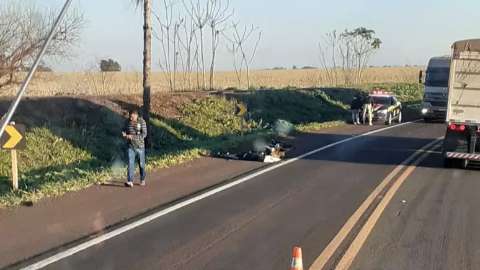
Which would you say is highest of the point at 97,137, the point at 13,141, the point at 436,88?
the point at 13,141

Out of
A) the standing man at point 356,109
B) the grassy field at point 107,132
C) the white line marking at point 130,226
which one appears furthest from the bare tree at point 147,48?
the standing man at point 356,109

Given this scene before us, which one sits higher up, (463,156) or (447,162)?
(463,156)

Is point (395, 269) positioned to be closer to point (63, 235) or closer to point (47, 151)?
point (63, 235)

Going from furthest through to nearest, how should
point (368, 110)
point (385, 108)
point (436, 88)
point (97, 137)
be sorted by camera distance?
point (436, 88) < point (385, 108) < point (368, 110) < point (97, 137)

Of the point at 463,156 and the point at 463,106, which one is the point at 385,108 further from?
the point at 463,156

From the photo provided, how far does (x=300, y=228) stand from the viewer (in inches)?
344

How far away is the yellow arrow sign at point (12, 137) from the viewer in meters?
11.8

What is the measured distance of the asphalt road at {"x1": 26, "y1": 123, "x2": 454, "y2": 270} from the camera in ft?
23.3

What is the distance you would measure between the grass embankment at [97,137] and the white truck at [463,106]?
653 centimetres

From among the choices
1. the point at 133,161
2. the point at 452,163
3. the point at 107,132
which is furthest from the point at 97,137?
the point at 452,163

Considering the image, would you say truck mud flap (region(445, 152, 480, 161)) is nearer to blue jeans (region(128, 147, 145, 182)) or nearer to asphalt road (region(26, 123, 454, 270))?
asphalt road (region(26, 123, 454, 270))

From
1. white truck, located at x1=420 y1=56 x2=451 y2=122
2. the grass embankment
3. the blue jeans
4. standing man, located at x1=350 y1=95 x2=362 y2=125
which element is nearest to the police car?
standing man, located at x1=350 y1=95 x2=362 y2=125

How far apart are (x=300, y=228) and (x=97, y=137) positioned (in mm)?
13188

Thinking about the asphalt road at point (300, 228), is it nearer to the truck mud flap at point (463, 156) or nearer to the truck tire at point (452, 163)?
the truck mud flap at point (463, 156)
